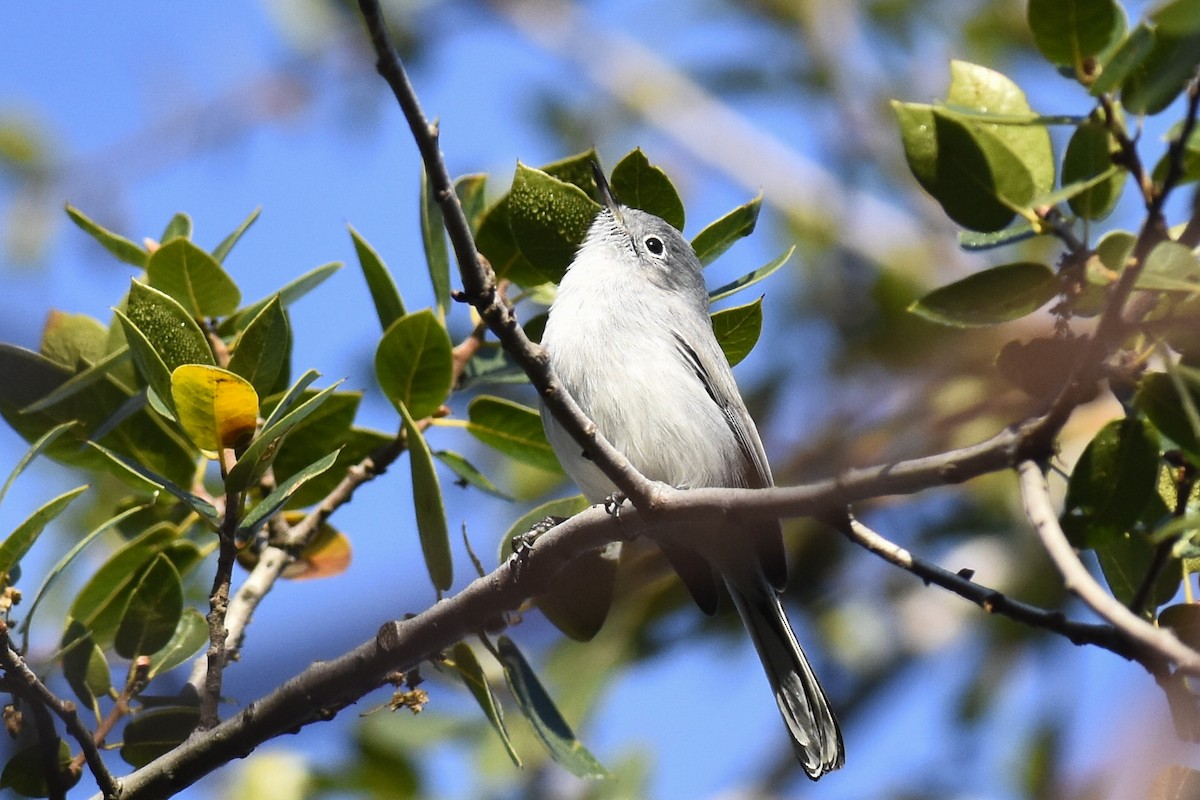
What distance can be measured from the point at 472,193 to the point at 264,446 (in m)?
1.10

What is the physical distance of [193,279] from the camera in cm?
279

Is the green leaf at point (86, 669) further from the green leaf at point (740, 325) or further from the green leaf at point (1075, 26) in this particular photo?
the green leaf at point (1075, 26)

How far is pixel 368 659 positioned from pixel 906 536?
301 centimetres

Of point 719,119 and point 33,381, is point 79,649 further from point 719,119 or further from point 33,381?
point 719,119

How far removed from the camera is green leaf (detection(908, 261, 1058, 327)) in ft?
6.89

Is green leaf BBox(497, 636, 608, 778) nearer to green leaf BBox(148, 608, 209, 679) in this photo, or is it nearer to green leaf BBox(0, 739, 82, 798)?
green leaf BBox(148, 608, 209, 679)

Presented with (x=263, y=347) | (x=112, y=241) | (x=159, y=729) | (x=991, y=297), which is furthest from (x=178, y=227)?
(x=991, y=297)

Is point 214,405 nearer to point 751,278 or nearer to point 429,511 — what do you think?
point 429,511

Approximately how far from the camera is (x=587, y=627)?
2.83m

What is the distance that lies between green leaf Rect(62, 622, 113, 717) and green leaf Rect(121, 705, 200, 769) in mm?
95

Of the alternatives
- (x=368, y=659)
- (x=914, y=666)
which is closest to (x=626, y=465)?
(x=368, y=659)

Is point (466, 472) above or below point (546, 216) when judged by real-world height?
below

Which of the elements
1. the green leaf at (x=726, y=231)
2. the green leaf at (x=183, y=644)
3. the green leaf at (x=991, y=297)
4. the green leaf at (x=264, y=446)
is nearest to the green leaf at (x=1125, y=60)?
the green leaf at (x=991, y=297)

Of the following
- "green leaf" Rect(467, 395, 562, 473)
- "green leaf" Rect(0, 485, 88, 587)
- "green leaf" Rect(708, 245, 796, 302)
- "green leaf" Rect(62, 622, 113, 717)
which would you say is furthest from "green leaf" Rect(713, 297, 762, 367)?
"green leaf" Rect(62, 622, 113, 717)
